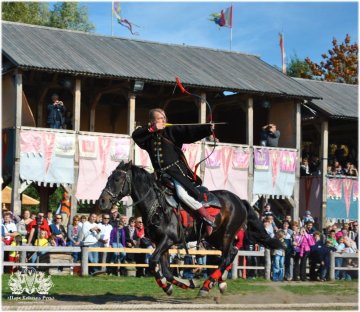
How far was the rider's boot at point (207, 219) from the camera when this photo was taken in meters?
14.6

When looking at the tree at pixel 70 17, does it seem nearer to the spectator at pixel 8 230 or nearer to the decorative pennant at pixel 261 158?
the decorative pennant at pixel 261 158

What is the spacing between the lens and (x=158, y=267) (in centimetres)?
1364

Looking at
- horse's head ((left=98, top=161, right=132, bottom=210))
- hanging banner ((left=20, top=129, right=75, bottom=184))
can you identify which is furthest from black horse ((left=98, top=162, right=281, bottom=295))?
hanging banner ((left=20, top=129, right=75, bottom=184))

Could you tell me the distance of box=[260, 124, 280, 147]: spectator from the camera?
32.8 m

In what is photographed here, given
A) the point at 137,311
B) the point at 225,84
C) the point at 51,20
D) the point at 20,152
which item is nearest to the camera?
the point at 137,311

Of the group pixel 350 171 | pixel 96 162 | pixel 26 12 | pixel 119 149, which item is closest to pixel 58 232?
pixel 96 162

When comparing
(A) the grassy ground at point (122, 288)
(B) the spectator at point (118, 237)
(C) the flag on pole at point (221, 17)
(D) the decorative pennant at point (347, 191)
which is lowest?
(A) the grassy ground at point (122, 288)

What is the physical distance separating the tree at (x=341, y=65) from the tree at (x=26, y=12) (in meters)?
19.2

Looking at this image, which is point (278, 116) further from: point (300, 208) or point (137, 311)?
point (137, 311)

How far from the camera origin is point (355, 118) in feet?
115

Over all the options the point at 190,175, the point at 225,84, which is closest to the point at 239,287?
the point at 190,175

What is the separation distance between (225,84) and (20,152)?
27.8 feet

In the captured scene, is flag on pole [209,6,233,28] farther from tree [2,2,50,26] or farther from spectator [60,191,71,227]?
tree [2,2,50,26]

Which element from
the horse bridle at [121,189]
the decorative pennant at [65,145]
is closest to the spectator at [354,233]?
the decorative pennant at [65,145]
